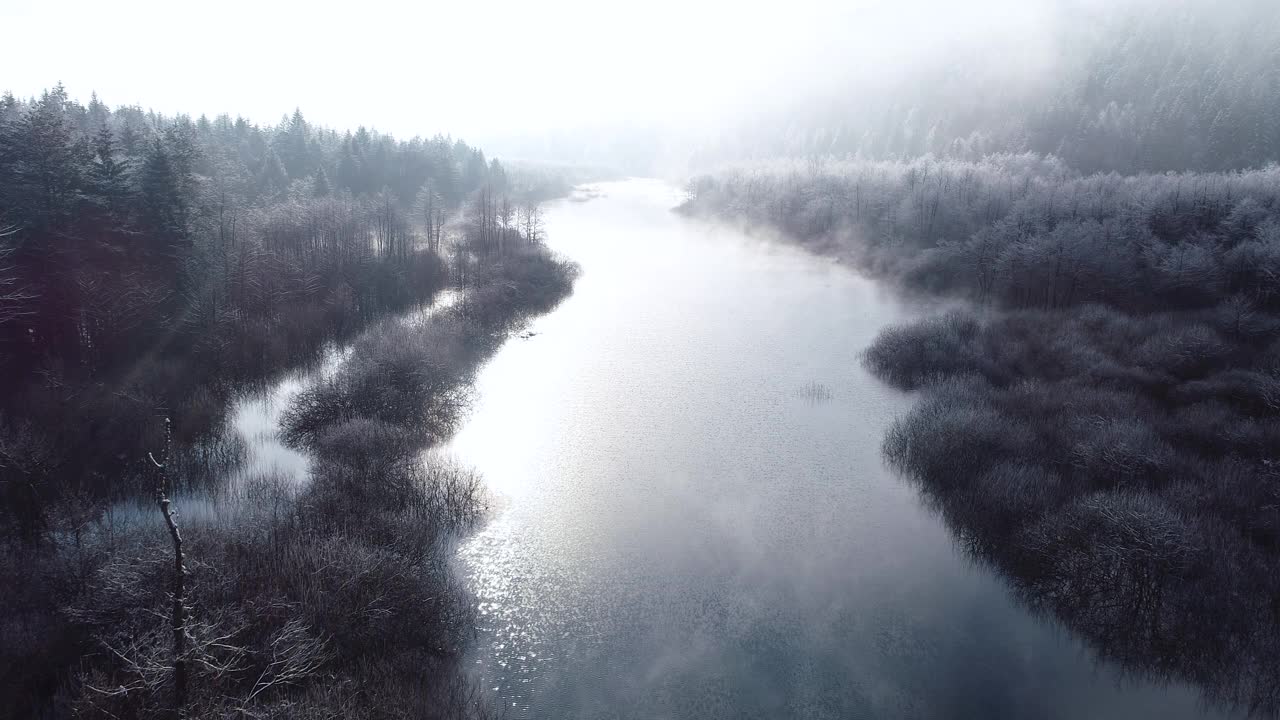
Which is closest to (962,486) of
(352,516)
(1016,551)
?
(1016,551)

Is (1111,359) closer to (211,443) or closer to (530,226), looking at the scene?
(211,443)

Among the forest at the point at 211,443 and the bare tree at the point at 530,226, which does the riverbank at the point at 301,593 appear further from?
the bare tree at the point at 530,226

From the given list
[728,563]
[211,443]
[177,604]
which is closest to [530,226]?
[211,443]

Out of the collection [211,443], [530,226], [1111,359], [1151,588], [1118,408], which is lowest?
[211,443]

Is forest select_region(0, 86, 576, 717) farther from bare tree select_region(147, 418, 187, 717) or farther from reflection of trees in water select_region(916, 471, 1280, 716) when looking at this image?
reflection of trees in water select_region(916, 471, 1280, 716)

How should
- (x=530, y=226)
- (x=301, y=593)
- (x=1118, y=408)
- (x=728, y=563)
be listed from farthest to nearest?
(x=530, y=226), (x=1118, y=408), (x=728, y=563), (x=301, y=593)

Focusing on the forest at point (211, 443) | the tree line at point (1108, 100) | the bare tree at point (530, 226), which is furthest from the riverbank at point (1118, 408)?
the tree line at point (1108, 100)

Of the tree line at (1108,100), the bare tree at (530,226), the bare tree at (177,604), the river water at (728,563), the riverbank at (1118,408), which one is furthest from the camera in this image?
the tree line at (1108,100)
